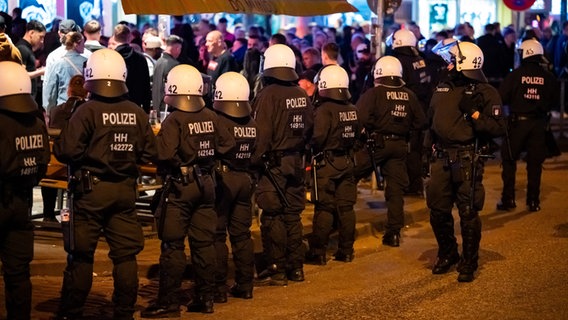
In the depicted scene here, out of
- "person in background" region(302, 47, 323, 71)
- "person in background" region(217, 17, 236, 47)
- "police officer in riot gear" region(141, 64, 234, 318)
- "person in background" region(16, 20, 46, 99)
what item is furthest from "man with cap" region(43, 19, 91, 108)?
"person in background" region(217, 17, 236, 47)

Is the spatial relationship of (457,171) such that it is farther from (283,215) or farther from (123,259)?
(123,259)

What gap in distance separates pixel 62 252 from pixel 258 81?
4155 millimetres

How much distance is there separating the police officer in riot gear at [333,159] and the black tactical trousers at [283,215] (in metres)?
0.48

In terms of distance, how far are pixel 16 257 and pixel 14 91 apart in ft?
3.98

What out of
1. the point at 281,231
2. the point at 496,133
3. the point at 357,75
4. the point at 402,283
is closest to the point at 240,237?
the point at 281,231

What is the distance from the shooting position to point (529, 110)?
15594mm

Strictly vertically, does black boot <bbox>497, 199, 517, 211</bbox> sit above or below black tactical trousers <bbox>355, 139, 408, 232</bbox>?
below

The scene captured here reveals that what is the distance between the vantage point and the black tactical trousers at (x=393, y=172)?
43.4 ft

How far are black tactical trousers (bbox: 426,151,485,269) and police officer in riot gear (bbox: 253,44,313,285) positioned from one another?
4.36 ft

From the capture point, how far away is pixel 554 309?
1017cm

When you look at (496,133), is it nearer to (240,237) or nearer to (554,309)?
(554,309)

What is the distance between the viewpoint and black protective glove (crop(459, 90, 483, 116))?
11.3 metres

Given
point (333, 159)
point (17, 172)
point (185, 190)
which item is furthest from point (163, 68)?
point (17, 172)

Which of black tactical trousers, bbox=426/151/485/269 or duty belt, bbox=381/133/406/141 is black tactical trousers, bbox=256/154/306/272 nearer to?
black tactical trousers, bbox=426/151/485/269
